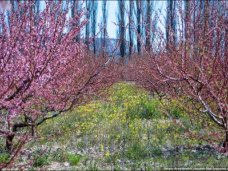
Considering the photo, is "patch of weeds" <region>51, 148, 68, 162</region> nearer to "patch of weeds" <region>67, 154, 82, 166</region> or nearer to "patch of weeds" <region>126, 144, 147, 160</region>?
"patch of weeds" <region>67, 154, 82, 166</region>

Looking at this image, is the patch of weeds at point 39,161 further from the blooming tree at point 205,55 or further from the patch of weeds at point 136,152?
the blooming tree at point 205,55

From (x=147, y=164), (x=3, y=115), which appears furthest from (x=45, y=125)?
(x=147, y=164)

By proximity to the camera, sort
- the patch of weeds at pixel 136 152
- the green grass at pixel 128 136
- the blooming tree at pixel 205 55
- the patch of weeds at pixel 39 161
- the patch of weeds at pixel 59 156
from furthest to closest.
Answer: the patch of weeds at pixel 136 152 → the patch of weeds at pixel 59 156 → the green grass at pixel 128 136 → the patch of weeds at pixel 39 161 → the blooming tree at pixel 205 55

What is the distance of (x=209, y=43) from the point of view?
17.7 feet

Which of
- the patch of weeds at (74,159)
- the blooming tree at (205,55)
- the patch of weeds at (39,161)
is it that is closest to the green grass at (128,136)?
the patch of weeds at (74,159)

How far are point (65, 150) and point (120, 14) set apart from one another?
34.9 meters

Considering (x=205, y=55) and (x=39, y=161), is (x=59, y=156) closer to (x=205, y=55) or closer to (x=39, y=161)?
(x=39, y=161)

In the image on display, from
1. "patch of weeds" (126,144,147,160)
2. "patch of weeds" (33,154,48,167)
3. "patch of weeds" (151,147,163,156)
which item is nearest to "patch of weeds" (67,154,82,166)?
"patch of weeds" (33,154,48,167)

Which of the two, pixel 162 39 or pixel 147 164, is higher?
pixel 162 39

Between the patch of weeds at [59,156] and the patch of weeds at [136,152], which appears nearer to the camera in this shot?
the patch of weeds at [59,156]

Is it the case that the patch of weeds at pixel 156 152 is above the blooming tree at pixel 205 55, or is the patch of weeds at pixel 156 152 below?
below

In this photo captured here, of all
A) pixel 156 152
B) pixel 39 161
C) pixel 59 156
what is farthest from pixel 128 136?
pixel 39 161

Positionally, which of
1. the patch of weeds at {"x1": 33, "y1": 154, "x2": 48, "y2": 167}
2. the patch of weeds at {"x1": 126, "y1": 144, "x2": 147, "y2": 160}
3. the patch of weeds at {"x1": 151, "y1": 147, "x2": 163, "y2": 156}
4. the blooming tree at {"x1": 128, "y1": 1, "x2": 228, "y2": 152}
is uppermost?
the blooming tree at {"x1": 128, "y1": 1, "x2": 228, "y2": 152}

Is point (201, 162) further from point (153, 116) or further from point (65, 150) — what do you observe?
point (153, 116)
